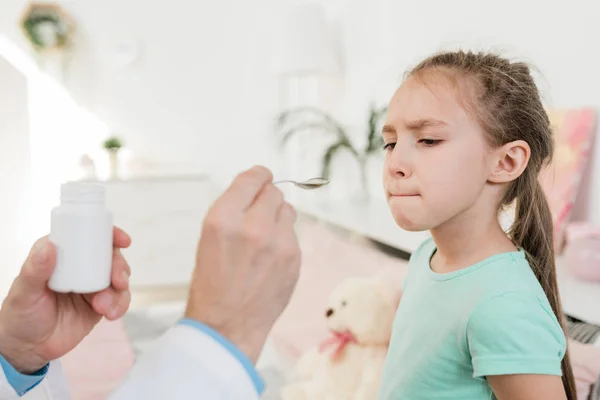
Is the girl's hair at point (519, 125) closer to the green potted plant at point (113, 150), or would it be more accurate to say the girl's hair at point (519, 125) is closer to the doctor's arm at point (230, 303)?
the doctor's arm at point (230, 303)

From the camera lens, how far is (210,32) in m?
3.93


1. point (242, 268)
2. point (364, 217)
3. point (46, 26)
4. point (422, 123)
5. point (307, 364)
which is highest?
point (46, 26)

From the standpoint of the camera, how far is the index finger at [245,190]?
0.56 metres

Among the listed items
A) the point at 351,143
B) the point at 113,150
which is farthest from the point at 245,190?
the point at 113,150

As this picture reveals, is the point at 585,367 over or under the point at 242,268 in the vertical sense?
under

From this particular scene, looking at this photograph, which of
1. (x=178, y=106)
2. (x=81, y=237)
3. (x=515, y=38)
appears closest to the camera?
(x=81, y=237)

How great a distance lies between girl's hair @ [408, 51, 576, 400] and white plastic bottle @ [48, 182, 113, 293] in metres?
0.55

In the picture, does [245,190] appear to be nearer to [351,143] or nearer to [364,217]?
[364,217]

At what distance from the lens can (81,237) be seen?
24.4 inches

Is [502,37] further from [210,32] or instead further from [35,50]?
[35,50]

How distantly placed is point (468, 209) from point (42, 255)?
0.59m

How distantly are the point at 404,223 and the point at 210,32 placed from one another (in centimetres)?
329

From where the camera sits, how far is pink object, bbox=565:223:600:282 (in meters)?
1.29

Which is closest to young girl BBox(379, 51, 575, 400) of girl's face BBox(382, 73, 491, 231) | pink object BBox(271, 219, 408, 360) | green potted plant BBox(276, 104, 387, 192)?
girl's face BBox(382, 73, 491, 231)
